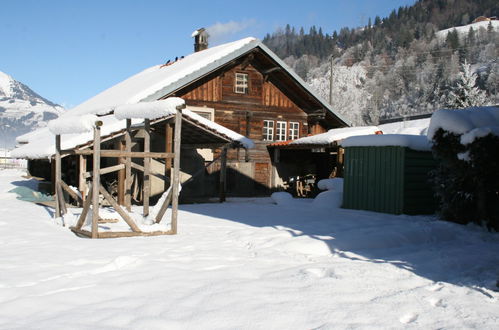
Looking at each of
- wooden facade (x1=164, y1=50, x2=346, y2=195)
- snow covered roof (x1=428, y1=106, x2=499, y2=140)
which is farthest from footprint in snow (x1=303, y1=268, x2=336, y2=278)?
wooden facade (x1=164, y1=50, x2=346, y2=195)

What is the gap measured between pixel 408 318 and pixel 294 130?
18763mm

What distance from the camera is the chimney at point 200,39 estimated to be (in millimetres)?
27875

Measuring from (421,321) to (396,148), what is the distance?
9.80 meters

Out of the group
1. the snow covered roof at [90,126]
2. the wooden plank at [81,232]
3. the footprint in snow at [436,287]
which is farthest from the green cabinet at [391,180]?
the wooden plank at [81,232]

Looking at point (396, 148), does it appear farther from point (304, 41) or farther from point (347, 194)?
point (304, 41)

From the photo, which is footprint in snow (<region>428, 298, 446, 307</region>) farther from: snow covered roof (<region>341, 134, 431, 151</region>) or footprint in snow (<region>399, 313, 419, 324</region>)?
snow covered roof (<region>341, 134, 431, 151</region>)

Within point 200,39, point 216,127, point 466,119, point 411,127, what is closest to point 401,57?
point 411,127

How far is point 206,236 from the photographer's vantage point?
10008 mm

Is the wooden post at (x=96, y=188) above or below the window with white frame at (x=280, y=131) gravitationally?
below

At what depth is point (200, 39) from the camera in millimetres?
27891

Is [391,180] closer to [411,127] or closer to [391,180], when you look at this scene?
[391,180]

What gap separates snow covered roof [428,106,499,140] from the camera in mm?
10227

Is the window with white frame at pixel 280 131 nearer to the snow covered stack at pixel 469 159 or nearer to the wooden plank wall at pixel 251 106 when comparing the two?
the wooden plank wall at pixel 251 106

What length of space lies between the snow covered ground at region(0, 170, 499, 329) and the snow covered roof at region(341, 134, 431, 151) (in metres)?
3.53
